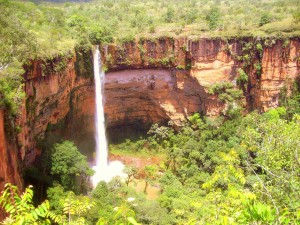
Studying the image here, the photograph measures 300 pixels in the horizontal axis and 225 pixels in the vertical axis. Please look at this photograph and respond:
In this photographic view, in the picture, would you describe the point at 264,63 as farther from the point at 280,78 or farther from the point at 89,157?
the point at 89,157

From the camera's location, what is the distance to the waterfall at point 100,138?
19219 millimetres

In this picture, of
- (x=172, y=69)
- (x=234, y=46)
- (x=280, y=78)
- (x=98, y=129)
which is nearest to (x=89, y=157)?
(x=98, y=129)

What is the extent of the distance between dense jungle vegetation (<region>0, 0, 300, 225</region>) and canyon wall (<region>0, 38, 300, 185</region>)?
741mm

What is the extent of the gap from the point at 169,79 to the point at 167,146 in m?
4.65

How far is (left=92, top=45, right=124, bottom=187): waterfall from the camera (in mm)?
19219

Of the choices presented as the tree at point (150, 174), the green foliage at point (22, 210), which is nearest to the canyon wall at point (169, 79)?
the tree at point (150, 174)

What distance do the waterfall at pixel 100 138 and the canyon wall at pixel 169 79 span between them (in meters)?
0.47

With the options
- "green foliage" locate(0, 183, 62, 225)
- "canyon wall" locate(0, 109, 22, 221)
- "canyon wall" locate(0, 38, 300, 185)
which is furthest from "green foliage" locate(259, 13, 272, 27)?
"green foliage" locate(0, 183, 62, 225)

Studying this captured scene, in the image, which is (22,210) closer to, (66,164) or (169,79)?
(66,164)

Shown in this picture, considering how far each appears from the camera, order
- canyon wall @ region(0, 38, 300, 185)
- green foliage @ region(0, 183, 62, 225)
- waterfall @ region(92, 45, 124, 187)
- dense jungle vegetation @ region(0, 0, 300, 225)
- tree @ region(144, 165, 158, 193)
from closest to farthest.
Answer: green foliage @ region(0, 183, 62, 225)
dense jungle vegetation @ region(0, 0, 300, 225)
tree @ region(144, 165, 158, 193)
canyon wall @ region(0, 38, 300, 185)
waterfall @ region(92, 45, 124, 187)

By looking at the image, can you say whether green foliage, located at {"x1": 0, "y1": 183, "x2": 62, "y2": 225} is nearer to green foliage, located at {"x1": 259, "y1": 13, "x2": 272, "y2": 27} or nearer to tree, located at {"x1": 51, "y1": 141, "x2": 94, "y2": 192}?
tree, located at {"x1": 51, "y1": 141, "x2": 94, "y2": 192}

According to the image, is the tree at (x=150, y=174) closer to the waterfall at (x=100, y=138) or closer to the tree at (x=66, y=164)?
the waterfall at (x=100, y=138)

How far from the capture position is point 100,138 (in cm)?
2039

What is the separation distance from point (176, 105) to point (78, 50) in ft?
25.7
